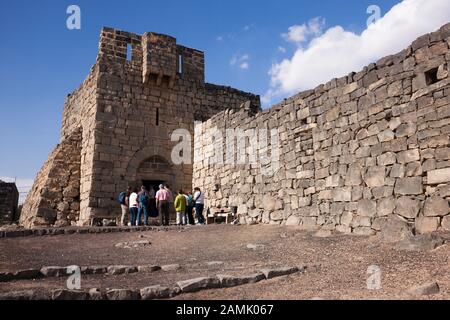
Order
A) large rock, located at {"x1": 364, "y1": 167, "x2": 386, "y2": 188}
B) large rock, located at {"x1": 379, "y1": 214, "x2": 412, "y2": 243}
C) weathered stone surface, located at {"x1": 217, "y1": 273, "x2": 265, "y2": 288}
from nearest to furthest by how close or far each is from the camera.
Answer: weathered stone surface, located at {"x1": 217, "y1": 273, "x2": 265, "y2": 288}, large rock, located at {"x1": 379, "y1": 214, "x2": 412, "y2": 243}, large rock, located at {"x1": 364, "y1": 167, "x2": 386, "y2": 188}

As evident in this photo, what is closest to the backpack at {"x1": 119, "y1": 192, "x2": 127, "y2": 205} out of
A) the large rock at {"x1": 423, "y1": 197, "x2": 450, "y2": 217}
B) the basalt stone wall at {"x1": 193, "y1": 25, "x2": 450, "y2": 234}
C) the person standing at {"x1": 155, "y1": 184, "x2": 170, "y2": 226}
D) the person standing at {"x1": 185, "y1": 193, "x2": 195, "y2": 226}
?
the person standing at {"x1": 155, "y1": 184, "x2": 170, "y2": 226}

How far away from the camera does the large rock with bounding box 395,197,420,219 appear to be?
6510 mm

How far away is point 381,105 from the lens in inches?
295

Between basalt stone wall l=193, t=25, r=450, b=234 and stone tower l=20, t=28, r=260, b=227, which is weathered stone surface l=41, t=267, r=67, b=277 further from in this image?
stone tower l=20, t=28, r=260, b=227

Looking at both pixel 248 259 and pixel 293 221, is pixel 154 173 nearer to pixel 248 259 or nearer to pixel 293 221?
pixel 293 221

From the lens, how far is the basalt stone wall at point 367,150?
6.45 m

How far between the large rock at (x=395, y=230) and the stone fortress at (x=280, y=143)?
0.15ft

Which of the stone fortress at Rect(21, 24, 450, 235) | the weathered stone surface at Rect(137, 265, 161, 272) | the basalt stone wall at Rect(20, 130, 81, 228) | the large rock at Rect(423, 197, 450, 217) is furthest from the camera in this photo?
the basalt stone wall at Rect(20, 130, 81, 228)

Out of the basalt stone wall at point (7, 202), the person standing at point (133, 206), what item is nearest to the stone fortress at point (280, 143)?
the person standing at point (133, 206)

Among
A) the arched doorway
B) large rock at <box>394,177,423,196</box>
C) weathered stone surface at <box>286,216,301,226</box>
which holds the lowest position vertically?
weathered stone surface at <box>286,216,301,226</box>

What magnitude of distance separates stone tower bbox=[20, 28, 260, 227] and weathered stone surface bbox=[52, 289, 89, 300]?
30.1 ft

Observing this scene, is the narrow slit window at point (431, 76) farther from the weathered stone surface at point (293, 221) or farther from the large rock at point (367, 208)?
the weathered stone surface at point (293, 221)
